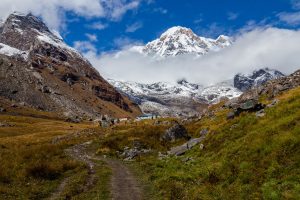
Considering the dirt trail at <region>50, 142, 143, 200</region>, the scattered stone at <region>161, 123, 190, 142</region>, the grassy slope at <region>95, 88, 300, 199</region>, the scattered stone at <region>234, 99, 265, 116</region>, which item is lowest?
the dirt trail at <region>50, 142, 143, 200</region>

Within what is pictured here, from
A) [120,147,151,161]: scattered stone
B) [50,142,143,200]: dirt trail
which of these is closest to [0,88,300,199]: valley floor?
[50,142,143,200]: dirt trail

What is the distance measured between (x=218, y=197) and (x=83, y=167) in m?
23.4

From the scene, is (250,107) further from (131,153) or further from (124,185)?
(124,185)

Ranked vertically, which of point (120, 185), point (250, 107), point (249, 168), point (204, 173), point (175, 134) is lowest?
point (120, 185)

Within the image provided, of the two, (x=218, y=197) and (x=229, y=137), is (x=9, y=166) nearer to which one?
(x=229, y=137)

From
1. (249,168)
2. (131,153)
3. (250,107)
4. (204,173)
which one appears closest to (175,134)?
(131,153)

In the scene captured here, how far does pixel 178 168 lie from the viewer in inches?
1496

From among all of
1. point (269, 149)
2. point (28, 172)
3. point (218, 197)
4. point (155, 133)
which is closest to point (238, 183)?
point (218, 197)

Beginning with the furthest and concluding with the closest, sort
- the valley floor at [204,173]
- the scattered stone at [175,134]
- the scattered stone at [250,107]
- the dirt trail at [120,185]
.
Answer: the scattered stone at [175,134], the scattered stone at [250,107], the dirt trail at [120,185], the valley floor at [204,173]

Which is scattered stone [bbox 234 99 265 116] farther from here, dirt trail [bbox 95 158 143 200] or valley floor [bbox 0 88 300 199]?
dirt trail [bbox 95 158 143 200]

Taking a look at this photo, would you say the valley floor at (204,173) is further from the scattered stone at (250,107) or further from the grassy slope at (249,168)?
the scattered stone at (250,107)

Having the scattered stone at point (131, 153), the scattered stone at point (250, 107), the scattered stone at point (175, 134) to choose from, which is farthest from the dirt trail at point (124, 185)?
the scattered stone at point (175, 134)

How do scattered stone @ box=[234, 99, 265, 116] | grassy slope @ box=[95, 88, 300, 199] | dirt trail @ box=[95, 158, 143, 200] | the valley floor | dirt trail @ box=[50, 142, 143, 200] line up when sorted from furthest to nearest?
1. scattered stone @ box=[234, 99, 265, 116]
2. dirt trail @ box=[50, 142, 143, 200]
3. dirt trail @ box=[95, 158, 143, 200]
4. the valley floor
5. grassy slope @ box=[95, 88, 300, 199]

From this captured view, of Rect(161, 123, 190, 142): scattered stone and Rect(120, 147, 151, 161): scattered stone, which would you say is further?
Rect(161, 123, 190, 142): scattered stone
